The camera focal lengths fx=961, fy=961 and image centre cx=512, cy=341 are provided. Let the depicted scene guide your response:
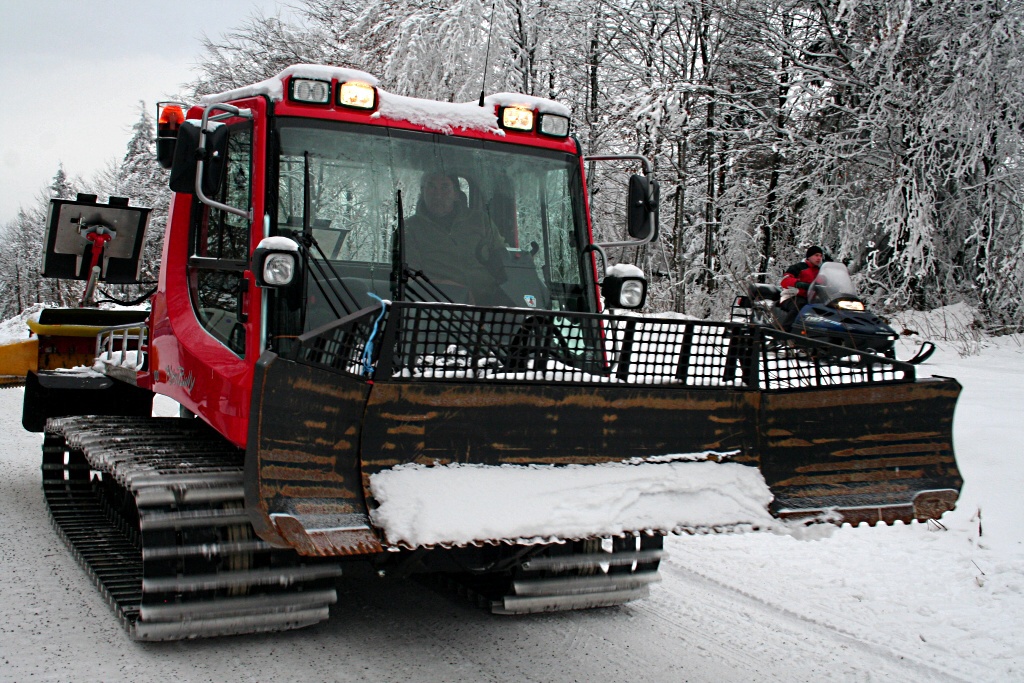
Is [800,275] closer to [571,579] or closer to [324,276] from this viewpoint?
[571,579]

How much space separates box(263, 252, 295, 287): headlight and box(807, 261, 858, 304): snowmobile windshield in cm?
861

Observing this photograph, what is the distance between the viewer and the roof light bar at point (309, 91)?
4.30 m

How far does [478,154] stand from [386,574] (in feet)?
6.71

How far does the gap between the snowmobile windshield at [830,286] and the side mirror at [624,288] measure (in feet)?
22.7

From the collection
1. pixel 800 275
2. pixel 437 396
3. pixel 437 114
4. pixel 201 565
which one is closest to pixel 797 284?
pixel 800 275

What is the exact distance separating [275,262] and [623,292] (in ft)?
6.17

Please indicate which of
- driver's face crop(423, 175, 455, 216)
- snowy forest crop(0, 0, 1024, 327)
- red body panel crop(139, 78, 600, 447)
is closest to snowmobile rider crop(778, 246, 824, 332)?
snowy forest crop(0, 0, 1024, 327)

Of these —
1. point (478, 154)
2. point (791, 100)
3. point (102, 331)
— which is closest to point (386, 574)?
point (478, 154)

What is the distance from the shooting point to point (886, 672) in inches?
164

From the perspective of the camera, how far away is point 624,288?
5.00 meters

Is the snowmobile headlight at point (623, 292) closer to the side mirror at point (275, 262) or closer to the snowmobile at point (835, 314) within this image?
the side mirror at point (275, 262)

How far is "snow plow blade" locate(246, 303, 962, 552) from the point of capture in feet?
11.1

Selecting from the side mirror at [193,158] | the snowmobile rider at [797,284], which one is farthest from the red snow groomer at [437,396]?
the snowmobile rider at [797,284]

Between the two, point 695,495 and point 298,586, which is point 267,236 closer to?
point 298,586
